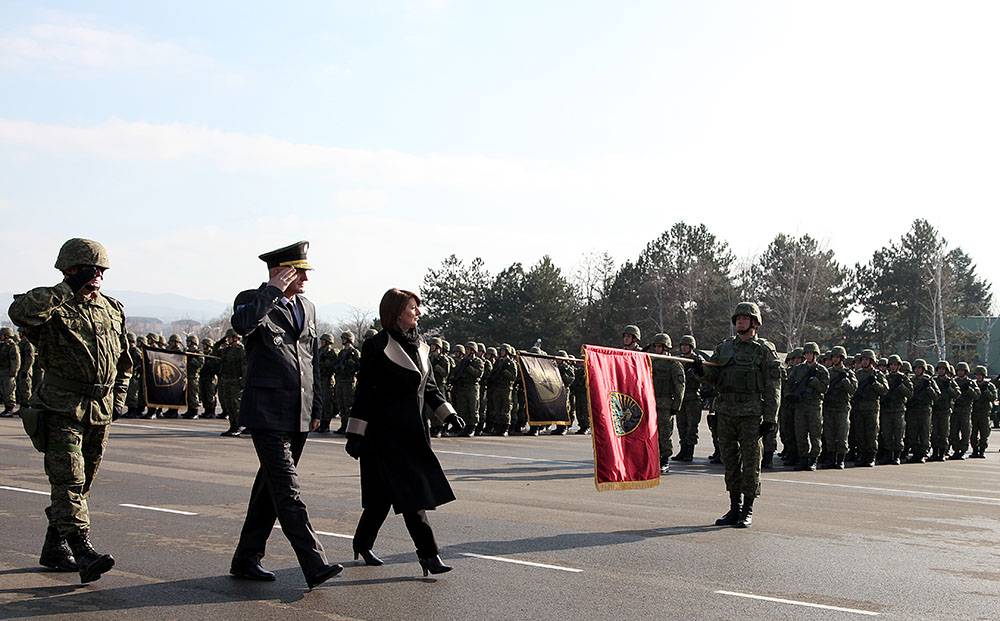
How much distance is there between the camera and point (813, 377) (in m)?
19.2

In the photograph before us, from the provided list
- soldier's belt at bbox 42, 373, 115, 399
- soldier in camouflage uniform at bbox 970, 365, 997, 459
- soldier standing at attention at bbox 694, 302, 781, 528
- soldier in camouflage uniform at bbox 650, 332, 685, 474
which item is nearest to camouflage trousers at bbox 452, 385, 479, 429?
soldier in camouflage uniform at bbox 650, 332, 685, 474

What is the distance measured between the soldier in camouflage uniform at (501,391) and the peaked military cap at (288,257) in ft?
59.6

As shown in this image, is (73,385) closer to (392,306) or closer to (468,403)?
(392,306)

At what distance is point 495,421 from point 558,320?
41220 millimetres

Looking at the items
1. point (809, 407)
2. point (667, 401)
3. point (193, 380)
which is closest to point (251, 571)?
point (667, 401)

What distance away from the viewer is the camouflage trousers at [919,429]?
2328 centimetres

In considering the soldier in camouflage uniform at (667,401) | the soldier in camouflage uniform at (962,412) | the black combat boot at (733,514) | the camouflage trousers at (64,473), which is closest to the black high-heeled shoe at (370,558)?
the camouflage trousers at (64,473)

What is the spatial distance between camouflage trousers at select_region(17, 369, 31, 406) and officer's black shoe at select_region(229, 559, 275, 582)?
2133cm

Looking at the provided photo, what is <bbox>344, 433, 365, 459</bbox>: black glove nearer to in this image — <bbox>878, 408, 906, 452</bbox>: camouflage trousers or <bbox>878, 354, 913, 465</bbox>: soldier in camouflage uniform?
<bbox>878, 354, 913, 465</bbox>: soldier in camouflage uniform

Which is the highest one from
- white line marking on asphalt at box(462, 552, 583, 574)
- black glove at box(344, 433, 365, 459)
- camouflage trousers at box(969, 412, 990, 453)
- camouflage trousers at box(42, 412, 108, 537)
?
camouflage trousers at box(969, 412, 990, 453)

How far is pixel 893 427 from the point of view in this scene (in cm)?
2214

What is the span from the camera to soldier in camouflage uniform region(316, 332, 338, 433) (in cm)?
2434

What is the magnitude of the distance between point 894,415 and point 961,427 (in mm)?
4586

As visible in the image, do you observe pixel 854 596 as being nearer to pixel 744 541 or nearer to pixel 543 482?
pixel 744 541
